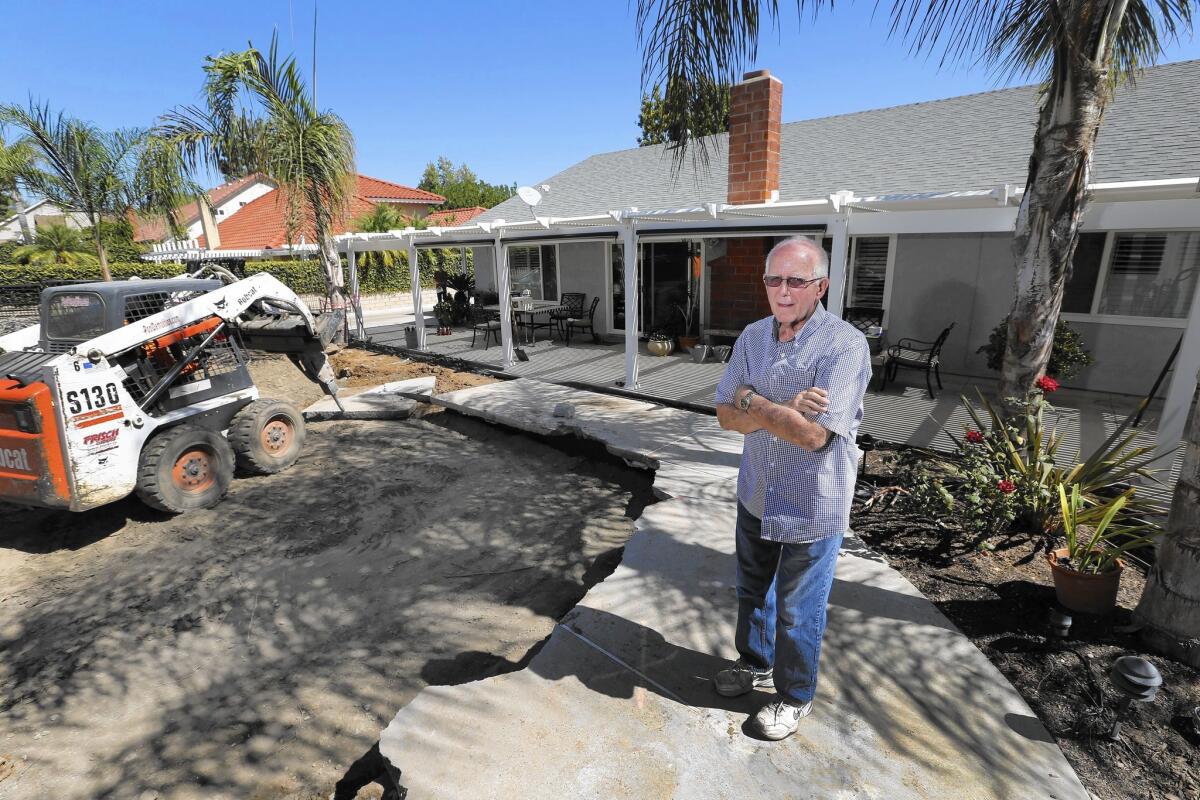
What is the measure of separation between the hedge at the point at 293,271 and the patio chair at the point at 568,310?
8.44 m

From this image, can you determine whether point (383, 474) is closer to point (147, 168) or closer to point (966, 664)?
point (966, 664)

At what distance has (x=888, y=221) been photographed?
6594mm

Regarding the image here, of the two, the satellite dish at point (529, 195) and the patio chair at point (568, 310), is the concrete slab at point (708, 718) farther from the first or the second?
the patio chair at point (568, 310)

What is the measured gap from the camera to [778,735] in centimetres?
224

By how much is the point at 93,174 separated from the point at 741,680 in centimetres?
1697

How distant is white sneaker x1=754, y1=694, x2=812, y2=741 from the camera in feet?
7.36

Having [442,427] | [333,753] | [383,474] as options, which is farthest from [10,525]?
[333,753]

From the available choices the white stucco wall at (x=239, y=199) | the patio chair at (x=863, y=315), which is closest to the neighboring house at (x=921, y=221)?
the patio chair at (x=863, y=315)

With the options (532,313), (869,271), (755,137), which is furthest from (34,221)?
(869,271)

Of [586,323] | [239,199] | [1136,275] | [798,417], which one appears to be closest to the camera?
[798,417]

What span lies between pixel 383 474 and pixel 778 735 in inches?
188

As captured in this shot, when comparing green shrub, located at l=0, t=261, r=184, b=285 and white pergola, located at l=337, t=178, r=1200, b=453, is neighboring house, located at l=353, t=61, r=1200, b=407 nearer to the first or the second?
white pergola, located at l=337, t=178, r=1200, b=453

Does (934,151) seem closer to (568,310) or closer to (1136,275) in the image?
(1136,275)

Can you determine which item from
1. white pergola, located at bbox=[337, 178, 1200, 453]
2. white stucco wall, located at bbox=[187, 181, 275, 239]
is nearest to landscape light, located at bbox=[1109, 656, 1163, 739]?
white pergola, located at bbox=[337, 178, 1200, 453]
